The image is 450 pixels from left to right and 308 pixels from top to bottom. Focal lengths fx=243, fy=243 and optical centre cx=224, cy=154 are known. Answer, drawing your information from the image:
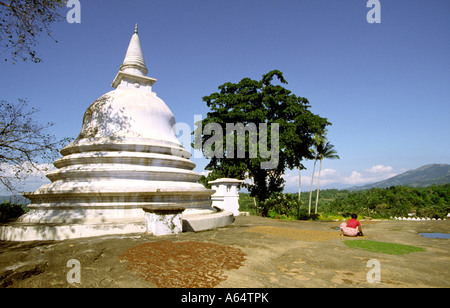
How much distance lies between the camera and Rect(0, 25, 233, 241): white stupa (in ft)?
27.4

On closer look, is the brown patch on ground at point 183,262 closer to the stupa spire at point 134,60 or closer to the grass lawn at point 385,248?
the grass lawn at point 385,248

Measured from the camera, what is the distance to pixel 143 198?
917 cm

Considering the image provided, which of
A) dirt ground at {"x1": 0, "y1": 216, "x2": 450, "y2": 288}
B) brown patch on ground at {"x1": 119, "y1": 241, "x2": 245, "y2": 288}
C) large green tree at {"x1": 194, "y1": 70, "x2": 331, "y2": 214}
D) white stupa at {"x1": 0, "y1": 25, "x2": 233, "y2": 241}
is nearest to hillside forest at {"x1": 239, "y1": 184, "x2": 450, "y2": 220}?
large green tree at {"x1": 194, "y1": 70, "x2": 331, "y2": 214}

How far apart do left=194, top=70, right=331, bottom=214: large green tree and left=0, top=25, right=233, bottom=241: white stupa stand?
33.4ft

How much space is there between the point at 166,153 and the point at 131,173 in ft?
6.89

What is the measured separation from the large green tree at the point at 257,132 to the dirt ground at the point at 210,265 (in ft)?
52.0

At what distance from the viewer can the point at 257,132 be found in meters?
23.4

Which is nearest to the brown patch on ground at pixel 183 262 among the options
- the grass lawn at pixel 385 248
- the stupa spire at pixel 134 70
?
the grass lawn at pixel 385 248

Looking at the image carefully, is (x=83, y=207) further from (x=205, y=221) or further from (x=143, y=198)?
(x=205, y=221)

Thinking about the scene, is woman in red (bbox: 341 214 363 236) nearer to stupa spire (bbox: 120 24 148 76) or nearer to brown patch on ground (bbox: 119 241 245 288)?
brown patch on ground (bbox: 119 241 245 288)

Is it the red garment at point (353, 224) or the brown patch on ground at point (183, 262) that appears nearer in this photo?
the brown patch on ground at point (183, 262)

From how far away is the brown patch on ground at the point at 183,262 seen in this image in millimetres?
3961

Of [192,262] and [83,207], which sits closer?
[192,262]
